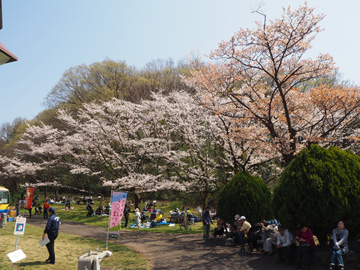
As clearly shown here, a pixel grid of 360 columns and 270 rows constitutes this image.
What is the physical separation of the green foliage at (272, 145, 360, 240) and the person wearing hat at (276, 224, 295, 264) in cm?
30

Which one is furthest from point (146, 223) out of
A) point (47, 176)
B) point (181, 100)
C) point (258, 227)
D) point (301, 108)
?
point (47, 176)

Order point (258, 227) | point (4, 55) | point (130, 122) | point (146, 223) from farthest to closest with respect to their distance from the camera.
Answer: point (130, 122), point (146, 223), point (258, 227), point (4, 55)

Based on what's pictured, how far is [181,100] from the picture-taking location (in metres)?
21.2

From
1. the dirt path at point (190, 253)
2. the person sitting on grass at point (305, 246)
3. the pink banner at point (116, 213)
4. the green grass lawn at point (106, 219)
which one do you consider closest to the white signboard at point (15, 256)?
the dirt path at point (190, 253)

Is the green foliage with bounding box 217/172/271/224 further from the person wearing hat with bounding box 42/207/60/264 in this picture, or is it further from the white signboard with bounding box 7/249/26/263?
the white signboard with bounding box 7/249/26/263

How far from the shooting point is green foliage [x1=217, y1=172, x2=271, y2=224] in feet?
39.8

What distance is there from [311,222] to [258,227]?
2.80 m

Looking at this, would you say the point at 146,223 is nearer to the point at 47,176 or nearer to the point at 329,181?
the point at 329,181

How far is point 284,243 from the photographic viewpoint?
29.3 ft

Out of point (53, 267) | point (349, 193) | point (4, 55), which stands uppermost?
point (4, 55)

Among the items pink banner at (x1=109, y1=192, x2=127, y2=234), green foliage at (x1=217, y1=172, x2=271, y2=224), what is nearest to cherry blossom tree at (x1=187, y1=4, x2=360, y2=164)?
green foliage at (x1=217, y1=172, x2=271, y2=224)

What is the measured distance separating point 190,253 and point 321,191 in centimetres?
510

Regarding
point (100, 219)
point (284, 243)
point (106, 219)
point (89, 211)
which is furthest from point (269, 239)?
point (89, 211)

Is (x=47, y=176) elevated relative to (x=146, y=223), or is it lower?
elevated
